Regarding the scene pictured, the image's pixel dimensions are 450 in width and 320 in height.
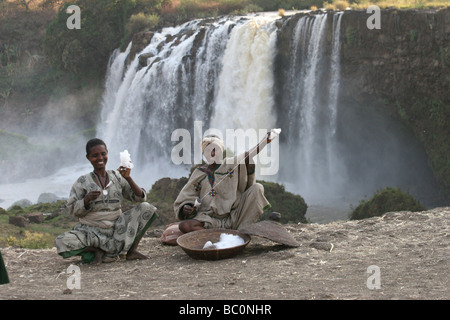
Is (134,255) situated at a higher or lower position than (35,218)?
lower

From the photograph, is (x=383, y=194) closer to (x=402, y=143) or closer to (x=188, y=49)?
(x=402, y=143)

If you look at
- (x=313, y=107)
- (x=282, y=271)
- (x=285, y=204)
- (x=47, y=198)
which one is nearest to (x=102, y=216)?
(x=282, y=271)

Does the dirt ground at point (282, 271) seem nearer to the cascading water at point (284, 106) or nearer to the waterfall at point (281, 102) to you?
the cascading water at point (284, 106)

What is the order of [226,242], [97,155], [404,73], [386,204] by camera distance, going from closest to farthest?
[97,155] < [226,242] < [386,204] < [404,73]

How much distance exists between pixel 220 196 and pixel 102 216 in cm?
120

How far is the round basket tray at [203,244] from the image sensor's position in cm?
473

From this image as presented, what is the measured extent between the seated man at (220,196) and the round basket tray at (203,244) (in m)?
0.17

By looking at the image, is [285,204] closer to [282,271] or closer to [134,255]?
[134,255]

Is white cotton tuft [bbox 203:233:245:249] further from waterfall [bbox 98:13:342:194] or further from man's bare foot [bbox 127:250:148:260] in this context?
waterfall [bbox 98:13:342:194]

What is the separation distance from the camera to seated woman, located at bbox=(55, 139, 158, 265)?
4.78m

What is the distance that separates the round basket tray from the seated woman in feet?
1.37

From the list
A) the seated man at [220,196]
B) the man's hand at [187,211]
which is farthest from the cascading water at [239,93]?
the man's hand at [187,211]

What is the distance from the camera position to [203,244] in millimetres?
5105

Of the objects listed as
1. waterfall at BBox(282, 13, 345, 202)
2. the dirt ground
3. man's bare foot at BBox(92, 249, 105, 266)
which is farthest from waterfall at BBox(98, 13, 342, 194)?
man's bare foot at BBox(92, 249, 105, 266)
